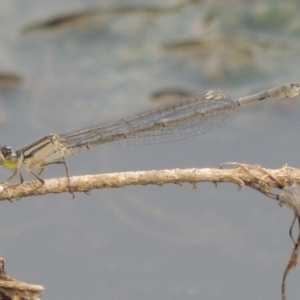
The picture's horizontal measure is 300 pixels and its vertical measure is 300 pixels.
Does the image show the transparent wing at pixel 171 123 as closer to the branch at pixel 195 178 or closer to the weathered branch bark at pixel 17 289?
the branch at pixel 195 178

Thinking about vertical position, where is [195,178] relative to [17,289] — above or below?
above

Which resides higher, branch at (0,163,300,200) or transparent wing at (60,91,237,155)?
transparent wing at (60,91,237,155)

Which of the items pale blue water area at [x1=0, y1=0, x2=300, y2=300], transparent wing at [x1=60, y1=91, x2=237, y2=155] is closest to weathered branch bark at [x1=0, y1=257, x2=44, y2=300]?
transparent wing at [x1=60, y1=91, x2=237, y2=155]

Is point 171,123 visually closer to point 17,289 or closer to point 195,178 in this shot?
point 195,178

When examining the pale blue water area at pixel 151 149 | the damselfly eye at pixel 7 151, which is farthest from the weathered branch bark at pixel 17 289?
the pale blue water area at pixel 151 149

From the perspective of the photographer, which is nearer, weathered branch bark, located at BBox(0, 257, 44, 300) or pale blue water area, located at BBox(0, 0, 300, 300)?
weathered branch bark, located at BBox(0, 257, 44, 300)

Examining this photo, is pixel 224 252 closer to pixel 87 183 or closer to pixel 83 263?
pixel 83 263

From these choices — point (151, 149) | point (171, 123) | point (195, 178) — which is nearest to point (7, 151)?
point (171, 123)

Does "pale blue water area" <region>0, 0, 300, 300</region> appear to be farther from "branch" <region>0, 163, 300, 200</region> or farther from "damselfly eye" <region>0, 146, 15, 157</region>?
"branch" <region>0, 163, 300, 200</region>

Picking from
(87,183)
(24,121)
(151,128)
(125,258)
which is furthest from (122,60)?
(87,183)
